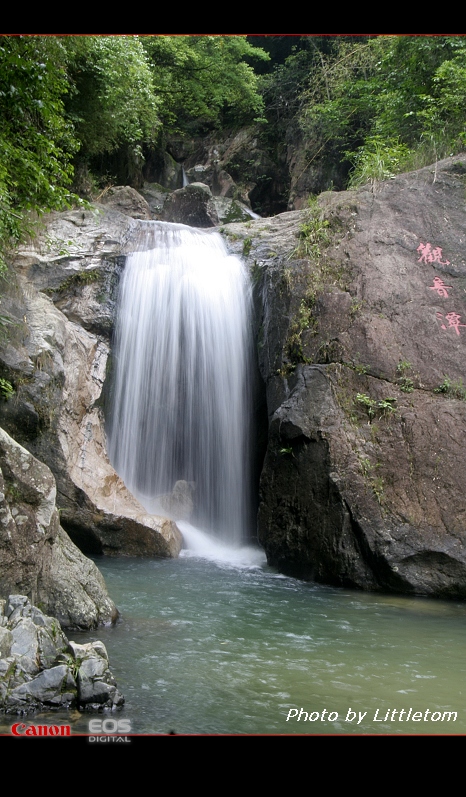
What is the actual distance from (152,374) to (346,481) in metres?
4.25

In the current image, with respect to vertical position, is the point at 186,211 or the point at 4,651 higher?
the point at 186,211

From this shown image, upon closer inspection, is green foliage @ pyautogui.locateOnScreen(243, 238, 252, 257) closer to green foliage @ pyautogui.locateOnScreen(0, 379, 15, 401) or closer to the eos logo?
green foliage @ pyautogui.locateOnScreen(0, 379, 15, 401)

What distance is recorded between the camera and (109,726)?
3367 millimetres

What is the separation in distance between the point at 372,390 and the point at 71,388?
417 centimetres

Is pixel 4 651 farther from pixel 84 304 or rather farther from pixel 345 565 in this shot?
pixel 84 304

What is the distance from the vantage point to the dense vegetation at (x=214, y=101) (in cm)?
679

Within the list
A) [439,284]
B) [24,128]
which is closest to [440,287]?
[439,284]

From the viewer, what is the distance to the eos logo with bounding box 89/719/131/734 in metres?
3.26

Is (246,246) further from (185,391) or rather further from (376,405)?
(376,405)

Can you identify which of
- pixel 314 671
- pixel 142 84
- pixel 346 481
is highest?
pixel 142 84

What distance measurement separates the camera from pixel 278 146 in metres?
21.2

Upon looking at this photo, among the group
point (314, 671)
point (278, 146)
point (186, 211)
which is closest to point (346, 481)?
point (314, 671)

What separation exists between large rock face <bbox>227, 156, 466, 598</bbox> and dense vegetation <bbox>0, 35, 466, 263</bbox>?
169 cm

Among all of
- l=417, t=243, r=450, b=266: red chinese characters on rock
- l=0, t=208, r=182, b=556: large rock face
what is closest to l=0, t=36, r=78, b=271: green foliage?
l=0, t=208, r=182, b=556: large rock face
